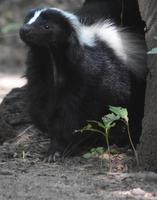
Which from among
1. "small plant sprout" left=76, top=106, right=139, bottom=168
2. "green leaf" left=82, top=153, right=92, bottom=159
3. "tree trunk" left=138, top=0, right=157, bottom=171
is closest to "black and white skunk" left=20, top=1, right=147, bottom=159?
"small plant sprout" left=76, top=106, right=139, bottom=168

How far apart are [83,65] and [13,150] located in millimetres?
1038

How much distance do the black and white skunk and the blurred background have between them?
456cm

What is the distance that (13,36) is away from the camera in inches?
524

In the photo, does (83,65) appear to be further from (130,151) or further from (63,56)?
(130,151)

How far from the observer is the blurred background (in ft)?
38.8

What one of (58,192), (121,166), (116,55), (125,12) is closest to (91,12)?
(125,12)

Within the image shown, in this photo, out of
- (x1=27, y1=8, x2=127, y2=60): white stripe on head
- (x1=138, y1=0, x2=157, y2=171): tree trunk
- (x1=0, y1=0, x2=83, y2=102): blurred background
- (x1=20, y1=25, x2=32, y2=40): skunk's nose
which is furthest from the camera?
(x1=0, y1=0, x2=83, y2=102): blurred background

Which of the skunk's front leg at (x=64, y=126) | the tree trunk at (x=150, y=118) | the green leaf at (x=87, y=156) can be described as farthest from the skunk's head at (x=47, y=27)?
the green leaf at (x=87, y=156)

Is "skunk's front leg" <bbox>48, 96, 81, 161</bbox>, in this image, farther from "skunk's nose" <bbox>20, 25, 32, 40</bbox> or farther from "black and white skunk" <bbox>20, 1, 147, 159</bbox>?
"skunk's nose" <bbox>20, 25, 32, 40</bbox>

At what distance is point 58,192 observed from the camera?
4824 mm

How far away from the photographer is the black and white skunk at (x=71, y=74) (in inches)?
239

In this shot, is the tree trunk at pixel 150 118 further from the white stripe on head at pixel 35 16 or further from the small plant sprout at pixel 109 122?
the white stripe on head at pixel 35 16

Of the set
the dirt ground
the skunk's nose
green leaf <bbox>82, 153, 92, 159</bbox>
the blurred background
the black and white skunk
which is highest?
the blurred background

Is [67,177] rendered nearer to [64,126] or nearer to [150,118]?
[150,118]
